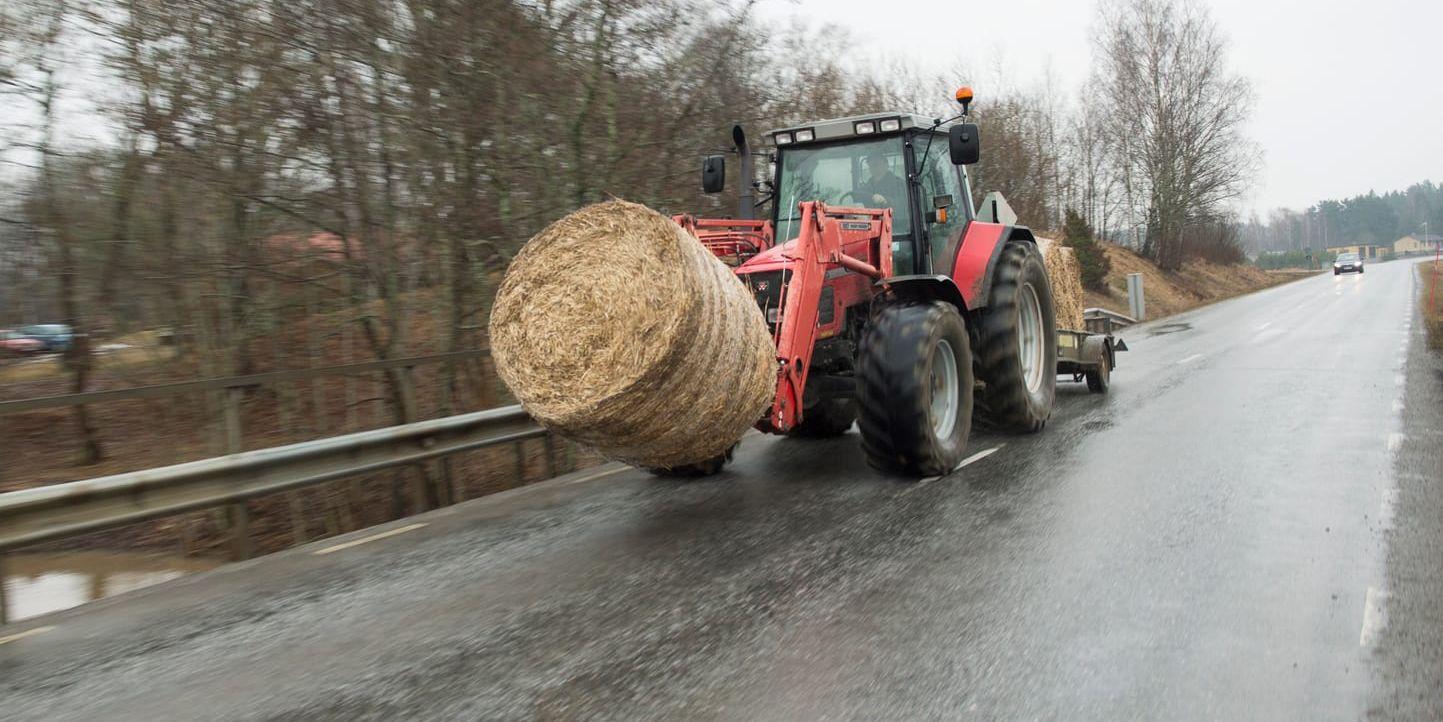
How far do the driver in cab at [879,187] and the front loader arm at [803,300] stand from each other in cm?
106

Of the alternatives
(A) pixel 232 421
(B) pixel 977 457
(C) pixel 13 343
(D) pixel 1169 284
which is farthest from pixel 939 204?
(D) pixel 1169 284

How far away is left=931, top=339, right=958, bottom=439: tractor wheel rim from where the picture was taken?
7.36 meters

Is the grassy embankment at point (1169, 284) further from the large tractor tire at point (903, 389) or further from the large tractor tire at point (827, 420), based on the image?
the large tractor tire at point (903, 389)

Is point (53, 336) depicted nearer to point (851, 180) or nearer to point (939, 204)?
point (851, 180)

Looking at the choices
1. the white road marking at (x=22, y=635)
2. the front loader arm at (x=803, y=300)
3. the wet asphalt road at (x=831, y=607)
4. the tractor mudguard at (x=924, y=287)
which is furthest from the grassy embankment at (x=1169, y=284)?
the white road marking at (x=22, y=635)

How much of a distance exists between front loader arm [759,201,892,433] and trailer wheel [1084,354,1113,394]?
505cm

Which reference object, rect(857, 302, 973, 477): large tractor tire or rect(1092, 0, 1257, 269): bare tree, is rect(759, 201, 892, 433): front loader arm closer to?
rect(857, 302, 973, 477): large tractor tire

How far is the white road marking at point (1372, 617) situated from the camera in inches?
152

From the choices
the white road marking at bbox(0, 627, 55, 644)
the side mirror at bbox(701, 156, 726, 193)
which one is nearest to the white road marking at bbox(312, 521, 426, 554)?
the white road marking at bbox(0, 627, 55, 644)

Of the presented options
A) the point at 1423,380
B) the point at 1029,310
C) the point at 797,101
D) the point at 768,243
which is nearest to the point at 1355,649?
the point at 768,243

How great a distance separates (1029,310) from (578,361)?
579cm

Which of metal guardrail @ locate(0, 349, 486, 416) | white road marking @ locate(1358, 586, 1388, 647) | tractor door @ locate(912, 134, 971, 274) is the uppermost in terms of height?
tractor door @ locate(912, 134, 971, 274)

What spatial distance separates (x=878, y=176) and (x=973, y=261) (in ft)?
3.43

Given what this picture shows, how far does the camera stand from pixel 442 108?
865 cm
